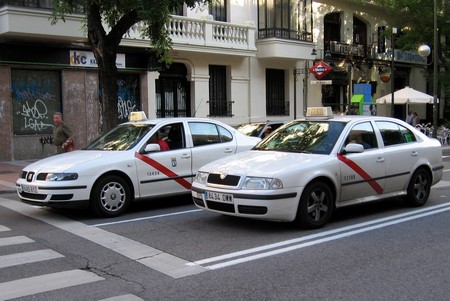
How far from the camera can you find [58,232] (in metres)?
7.35

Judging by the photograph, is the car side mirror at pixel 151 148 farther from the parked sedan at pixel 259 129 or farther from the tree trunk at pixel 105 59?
the parked sedan at pixel 259 129

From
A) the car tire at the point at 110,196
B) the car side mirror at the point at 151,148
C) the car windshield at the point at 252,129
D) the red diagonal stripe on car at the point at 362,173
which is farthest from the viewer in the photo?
the car windshield at the point at 252,129

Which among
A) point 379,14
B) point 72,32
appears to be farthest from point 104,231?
point 379,14

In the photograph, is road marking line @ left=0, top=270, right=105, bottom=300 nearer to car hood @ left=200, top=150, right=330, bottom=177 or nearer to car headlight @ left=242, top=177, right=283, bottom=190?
car headlight @ left=242, top=177, right=283, bottom=190

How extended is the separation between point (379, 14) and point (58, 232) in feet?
94.0

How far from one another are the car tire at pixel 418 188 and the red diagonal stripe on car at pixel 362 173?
2.94ft

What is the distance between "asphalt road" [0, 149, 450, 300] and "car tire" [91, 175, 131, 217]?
21cm

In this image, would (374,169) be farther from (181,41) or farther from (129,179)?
(181,41)

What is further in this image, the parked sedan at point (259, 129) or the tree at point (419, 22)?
the tree at point (419, 22)

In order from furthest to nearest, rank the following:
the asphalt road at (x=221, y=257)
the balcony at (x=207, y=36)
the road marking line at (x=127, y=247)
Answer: the balcony at (x=207, y=36), the road marking line at (x=127, y=247), the asphalt road at (x=221, y=257)

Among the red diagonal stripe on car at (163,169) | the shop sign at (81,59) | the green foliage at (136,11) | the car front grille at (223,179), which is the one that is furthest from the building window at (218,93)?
the car front grille at (223,179)

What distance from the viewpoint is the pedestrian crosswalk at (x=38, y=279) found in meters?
4.86

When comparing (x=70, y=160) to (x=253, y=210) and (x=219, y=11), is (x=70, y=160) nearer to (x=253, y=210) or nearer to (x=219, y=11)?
(x=253, y=210)

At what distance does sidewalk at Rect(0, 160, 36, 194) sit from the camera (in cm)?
1178
